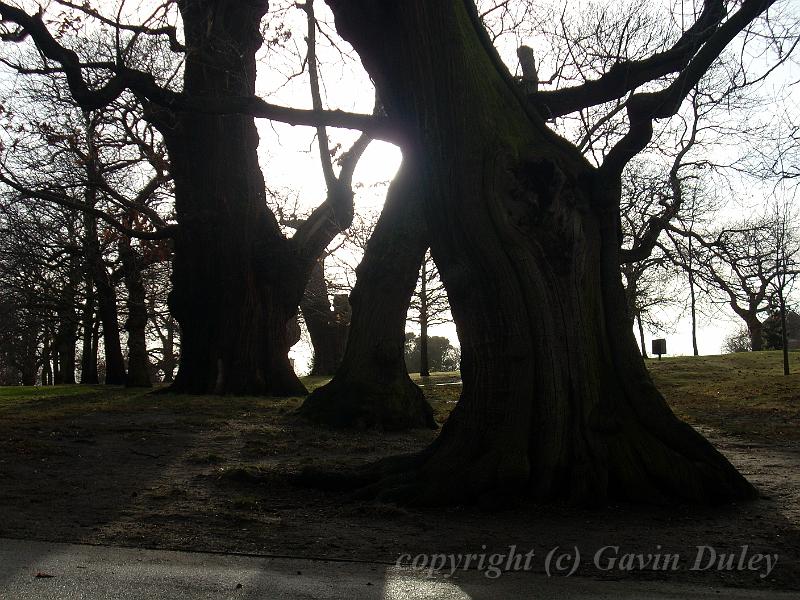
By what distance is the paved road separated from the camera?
421cm

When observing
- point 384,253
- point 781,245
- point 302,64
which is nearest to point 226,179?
point 302,64

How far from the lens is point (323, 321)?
3759 cm

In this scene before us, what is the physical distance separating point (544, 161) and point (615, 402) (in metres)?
2.13

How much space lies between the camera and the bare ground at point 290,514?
5.33 metres

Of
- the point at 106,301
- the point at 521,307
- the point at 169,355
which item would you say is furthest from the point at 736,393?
the point at 169,355

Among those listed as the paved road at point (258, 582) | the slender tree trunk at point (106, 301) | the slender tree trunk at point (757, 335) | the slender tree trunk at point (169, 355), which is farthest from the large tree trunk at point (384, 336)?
the slender tree trunk at point (757, 335)

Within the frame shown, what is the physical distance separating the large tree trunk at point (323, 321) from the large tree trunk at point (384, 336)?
2193 centimetres

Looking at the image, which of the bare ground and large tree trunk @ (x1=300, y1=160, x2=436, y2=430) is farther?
large tree trunk @ (x1=300, y1=160, x2=436, y2=430)

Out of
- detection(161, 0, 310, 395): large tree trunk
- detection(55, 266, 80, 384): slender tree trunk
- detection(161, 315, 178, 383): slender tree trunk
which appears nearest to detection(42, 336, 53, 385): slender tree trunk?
detection(55, 266, 80, 384): slender tree trunk

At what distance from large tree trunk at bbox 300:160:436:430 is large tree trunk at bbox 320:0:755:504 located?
16.5 ft

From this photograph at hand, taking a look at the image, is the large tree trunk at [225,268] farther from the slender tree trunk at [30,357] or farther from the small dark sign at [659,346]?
the small dark sign at [659,346]

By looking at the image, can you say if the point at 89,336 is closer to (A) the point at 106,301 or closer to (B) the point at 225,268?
(A) the point at 106,301

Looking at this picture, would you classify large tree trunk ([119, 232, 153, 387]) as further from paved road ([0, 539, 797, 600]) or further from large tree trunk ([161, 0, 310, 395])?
paved road ([0, 539, 797, 600])

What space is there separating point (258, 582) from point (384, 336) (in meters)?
8.42
